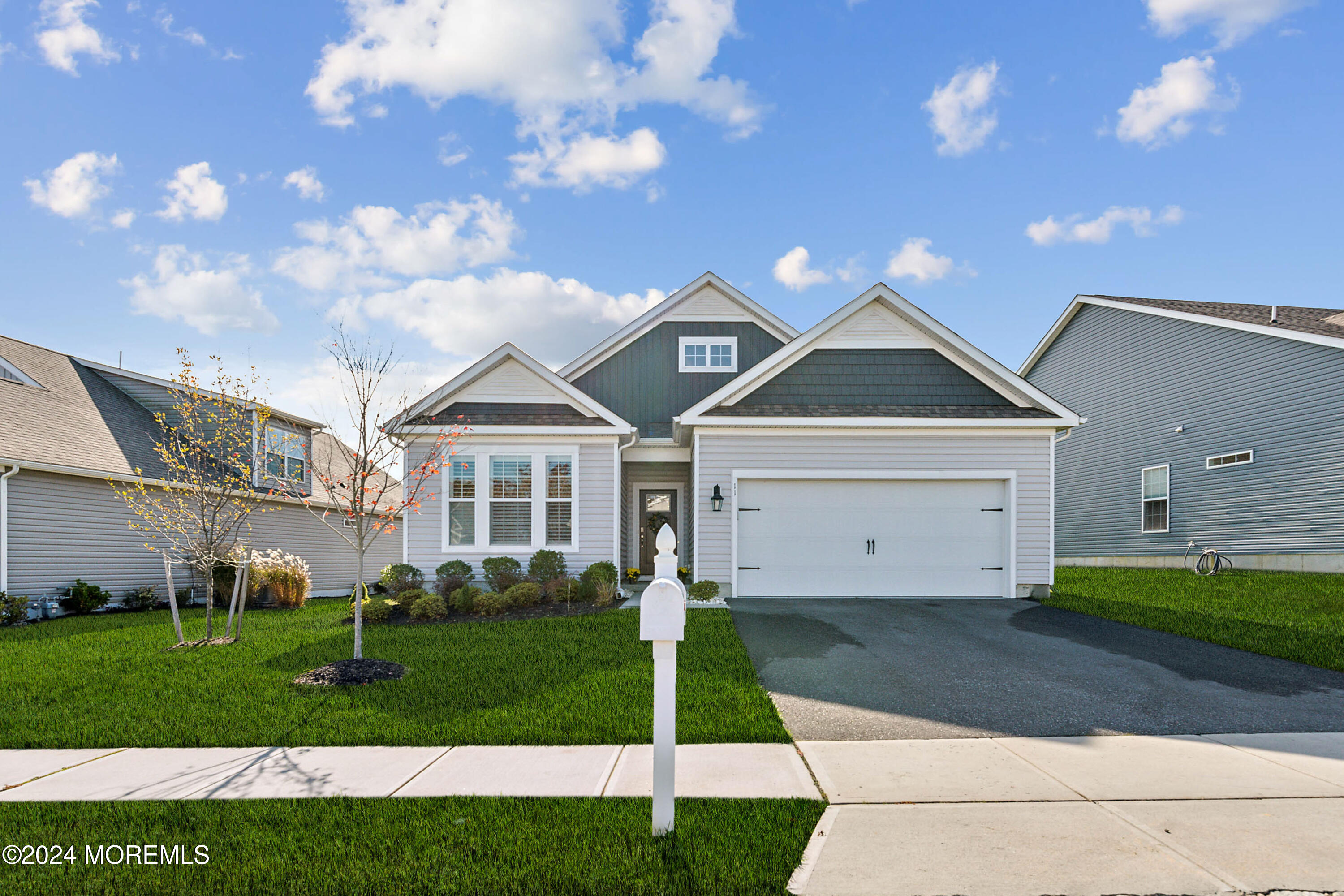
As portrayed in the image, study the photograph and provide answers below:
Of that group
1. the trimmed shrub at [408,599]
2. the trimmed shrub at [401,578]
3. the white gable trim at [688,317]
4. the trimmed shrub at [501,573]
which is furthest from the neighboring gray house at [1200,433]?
the trimmed shrub at [401,578]

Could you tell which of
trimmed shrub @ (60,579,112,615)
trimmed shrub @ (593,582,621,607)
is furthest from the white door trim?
trimmed shrub @ (60,579,112,615)

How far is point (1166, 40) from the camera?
1197 centimetres

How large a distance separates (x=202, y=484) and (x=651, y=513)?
9.36 m

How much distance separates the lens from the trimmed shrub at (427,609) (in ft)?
39.0

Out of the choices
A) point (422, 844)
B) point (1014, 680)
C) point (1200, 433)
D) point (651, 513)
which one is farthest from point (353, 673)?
point (1200, 433)

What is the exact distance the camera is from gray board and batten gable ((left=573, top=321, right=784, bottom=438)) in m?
17.7

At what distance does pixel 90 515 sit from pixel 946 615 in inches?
650

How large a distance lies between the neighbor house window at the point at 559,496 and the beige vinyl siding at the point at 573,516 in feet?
0.45

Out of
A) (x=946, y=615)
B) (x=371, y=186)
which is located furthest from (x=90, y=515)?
(x=946, y=615)

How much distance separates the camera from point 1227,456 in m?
16.2

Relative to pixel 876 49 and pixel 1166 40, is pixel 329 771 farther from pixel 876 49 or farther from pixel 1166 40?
pixel 1166 40

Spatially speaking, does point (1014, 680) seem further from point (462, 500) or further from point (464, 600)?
point (462, 500)

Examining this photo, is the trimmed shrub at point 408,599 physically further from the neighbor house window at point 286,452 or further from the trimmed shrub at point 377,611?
the neighbor house window at point 286,452

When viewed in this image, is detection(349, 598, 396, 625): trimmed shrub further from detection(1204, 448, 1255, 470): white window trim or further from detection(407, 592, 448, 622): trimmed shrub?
detection(1204, 448, 1255, 470): white window trim
